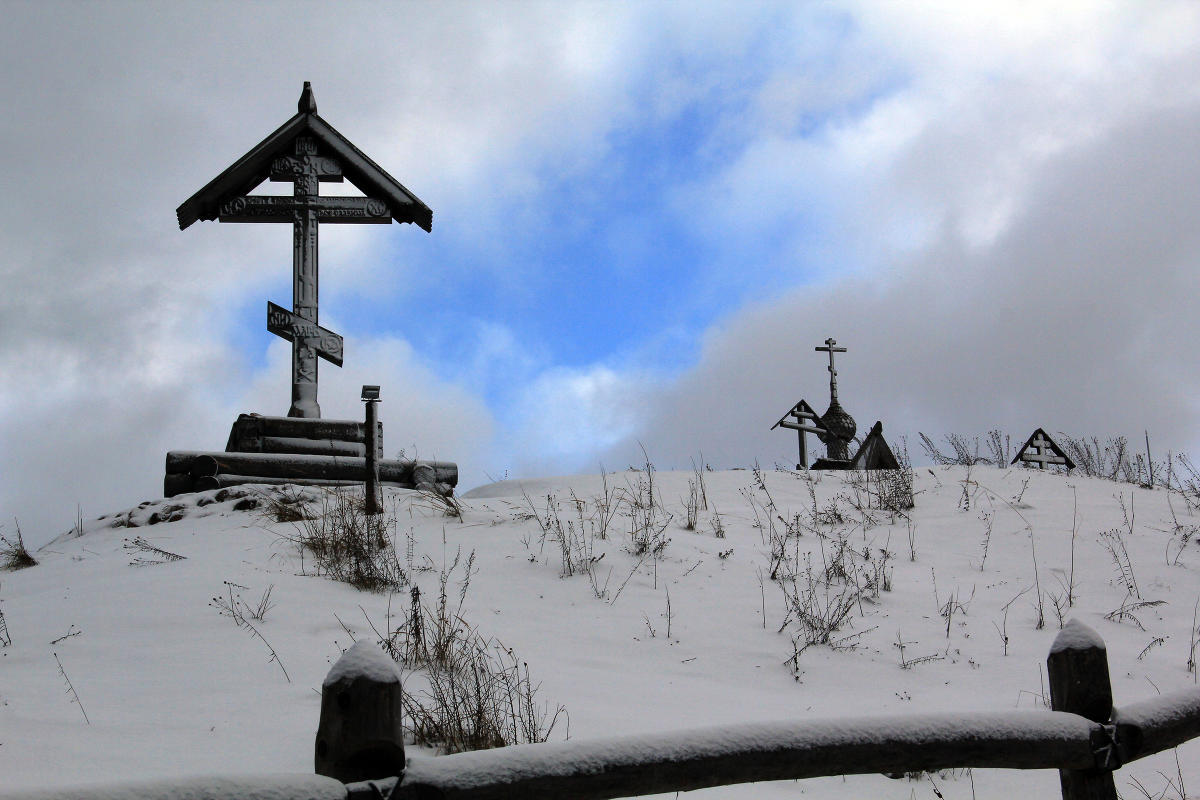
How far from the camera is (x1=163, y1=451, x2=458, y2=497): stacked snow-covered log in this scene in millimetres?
9039

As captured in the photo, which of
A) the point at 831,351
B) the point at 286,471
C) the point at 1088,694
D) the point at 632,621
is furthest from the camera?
the point at 831,351

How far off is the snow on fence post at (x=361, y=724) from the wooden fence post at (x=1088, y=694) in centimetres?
172

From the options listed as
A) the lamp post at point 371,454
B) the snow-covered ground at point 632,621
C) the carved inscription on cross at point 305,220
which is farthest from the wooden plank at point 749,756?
the carved inscription on cross at point 305,220

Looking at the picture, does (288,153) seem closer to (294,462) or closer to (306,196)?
(306,196)

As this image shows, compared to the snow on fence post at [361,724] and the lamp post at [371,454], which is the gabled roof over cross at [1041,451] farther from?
the snow on fence post at [361,724]

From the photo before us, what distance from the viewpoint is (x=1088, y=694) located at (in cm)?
260

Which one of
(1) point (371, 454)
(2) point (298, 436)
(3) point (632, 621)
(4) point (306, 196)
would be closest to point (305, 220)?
(4) point (306, 196)

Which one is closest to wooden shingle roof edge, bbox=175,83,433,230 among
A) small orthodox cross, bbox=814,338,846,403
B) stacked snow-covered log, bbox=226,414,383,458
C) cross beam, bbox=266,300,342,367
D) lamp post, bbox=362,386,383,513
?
cross beam, bbox=266,300,342,367

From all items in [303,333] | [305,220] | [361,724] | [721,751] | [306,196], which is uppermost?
[306,196]

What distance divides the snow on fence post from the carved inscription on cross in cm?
855

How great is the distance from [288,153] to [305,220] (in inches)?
34.0

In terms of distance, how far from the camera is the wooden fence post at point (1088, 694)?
2.60m

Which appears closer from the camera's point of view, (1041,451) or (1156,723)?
(1156,723)

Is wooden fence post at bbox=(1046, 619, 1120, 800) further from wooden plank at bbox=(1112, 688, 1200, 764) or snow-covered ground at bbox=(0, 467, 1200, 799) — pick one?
snow-covered ground at bbox=(0, 467, 1200, 799)
